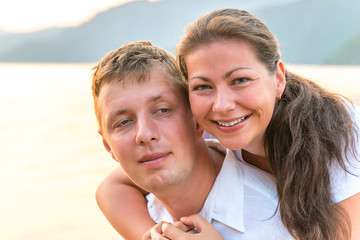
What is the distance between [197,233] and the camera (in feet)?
7.84

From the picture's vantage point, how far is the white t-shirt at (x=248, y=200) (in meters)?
2.43

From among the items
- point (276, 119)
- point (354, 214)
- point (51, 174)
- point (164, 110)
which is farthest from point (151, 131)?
point (51, 174)

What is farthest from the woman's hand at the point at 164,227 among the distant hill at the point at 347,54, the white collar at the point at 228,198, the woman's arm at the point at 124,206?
the distant hill at the point at 347,54

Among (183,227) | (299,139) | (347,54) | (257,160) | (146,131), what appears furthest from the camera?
(347,54)

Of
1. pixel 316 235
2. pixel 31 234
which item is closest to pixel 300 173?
pixel 316 235

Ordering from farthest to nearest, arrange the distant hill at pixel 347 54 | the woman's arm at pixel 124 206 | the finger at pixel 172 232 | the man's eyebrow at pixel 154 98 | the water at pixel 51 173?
the distant hill at pixel 347 54, the water at pixel 51 173, the woman's arm at pixel 124 206, the man's eyebrow at pixel 154 98, the finger at pixel 172 232

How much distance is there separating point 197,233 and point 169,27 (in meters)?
119

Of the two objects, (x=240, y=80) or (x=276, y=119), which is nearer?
(x=240, y=80)

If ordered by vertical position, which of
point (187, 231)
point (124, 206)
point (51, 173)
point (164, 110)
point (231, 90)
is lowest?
point (51, 173)

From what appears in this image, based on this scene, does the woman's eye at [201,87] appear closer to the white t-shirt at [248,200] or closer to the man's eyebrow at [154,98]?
A: the man's eyebrow at [154,98]

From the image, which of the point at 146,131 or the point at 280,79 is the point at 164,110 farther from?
the point at 280,79

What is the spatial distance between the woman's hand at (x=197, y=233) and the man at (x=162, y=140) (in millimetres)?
12

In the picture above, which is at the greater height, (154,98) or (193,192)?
(154,98)

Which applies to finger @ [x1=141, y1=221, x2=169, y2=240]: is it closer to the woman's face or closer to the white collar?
the white collar
